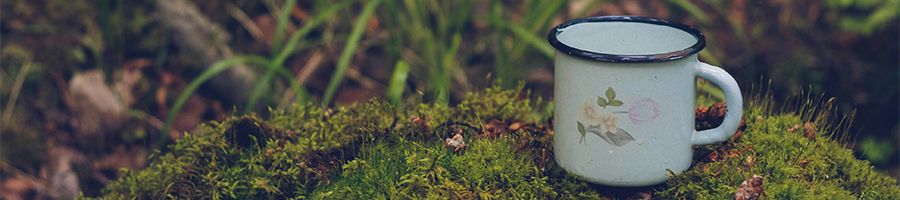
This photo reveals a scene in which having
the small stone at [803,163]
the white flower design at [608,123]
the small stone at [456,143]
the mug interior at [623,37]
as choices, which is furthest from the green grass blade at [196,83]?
the small stone at [803,163]

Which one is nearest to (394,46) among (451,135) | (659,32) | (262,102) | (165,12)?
(262,102)

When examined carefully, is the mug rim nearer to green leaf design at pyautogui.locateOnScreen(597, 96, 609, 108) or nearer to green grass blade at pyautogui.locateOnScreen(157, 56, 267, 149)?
green leaf design at pyautogui.locateOnScreen(597, 96, 609, 108)

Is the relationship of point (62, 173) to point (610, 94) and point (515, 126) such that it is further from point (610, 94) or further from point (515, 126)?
point (610, 94)

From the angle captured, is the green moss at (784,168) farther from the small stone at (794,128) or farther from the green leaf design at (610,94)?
the green leaf design at (610,94)

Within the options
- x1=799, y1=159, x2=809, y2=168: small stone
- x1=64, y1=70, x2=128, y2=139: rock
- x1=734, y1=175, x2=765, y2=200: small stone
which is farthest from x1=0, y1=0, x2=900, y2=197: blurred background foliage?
x1=734, y1=175, x2=765, y2=200: small stone

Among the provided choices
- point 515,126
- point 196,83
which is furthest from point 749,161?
point 196,83

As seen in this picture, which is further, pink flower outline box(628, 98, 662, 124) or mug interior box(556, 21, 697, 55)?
mug interior box(556, 21, 697, 55)
